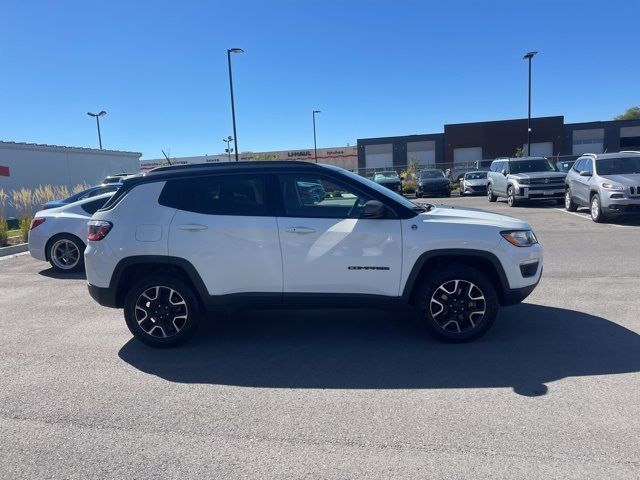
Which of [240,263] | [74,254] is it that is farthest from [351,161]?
[240,263]

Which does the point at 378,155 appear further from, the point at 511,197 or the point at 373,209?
the point at 373,209

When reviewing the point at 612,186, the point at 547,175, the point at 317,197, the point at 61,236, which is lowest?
the point at 61,236

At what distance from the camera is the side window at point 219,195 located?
194 inches

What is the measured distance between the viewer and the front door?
15.5 ft

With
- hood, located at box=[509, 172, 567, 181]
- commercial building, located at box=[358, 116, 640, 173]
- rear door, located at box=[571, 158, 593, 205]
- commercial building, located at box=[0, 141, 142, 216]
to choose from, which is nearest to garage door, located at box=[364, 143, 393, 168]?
commercial building, located at box=[358, 116, 640, 173]

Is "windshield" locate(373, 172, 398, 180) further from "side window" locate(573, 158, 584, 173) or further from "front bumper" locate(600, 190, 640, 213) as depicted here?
"front bumper" locate(600, 190, 640, 213)

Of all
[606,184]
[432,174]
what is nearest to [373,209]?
[606,184]

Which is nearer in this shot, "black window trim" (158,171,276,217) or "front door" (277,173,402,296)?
"front door" (277,173,402,296)

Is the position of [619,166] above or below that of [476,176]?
above

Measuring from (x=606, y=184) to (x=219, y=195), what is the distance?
36.6ft

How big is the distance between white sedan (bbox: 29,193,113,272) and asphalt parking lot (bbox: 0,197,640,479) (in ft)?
9.83

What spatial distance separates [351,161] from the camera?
63375 mm

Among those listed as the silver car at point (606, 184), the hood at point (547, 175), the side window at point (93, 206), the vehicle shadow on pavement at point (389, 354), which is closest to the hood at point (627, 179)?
the silver car at point (606, 184)

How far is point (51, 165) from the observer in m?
23.5
